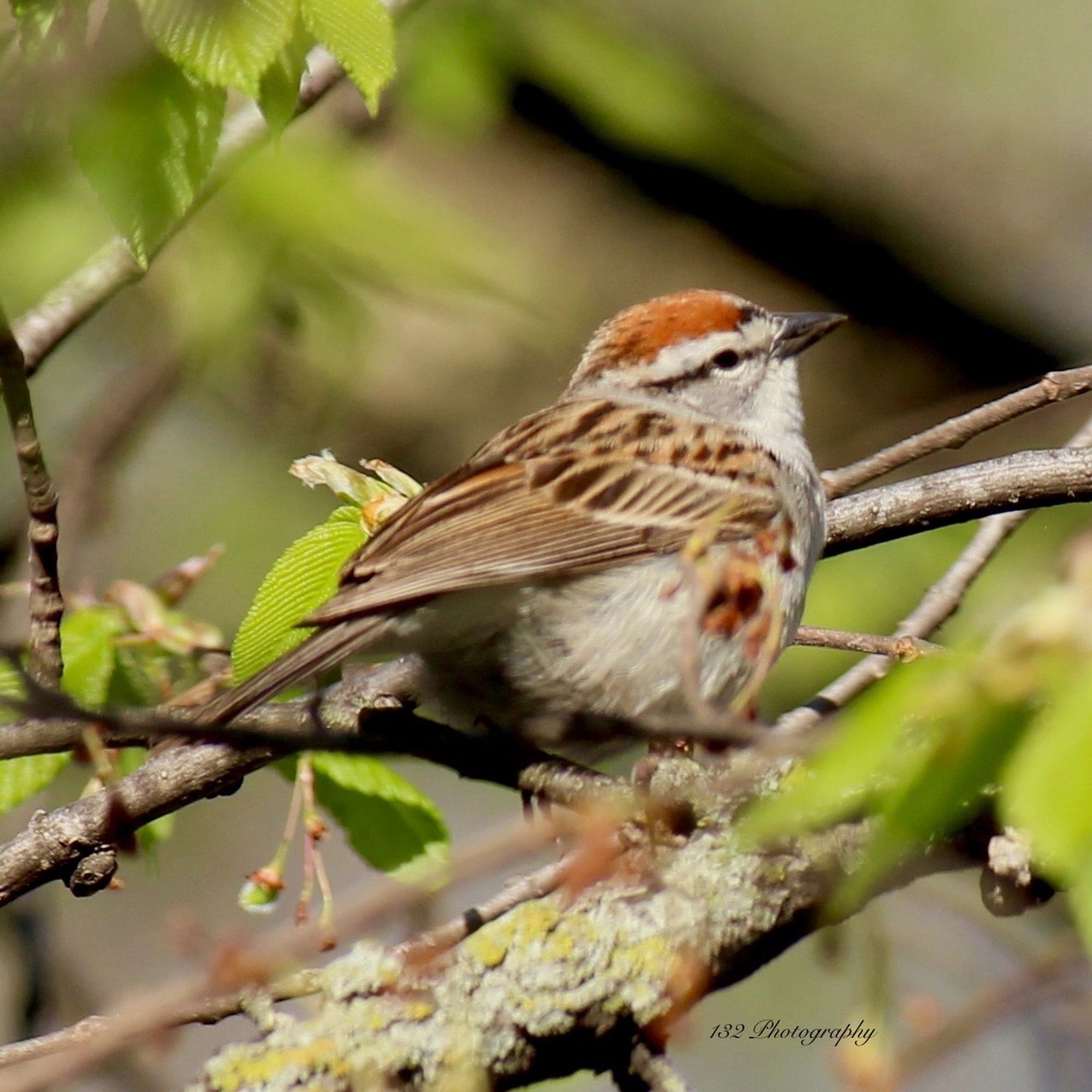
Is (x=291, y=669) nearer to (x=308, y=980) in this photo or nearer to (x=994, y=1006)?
(x=308, y=980)

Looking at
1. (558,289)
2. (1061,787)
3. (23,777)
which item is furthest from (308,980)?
(558,289)

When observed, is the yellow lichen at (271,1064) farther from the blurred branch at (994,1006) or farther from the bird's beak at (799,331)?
the bird's beak at (799,331)

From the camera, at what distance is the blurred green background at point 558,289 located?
16.6ft

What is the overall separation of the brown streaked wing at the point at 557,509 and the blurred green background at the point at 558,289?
1.64ft

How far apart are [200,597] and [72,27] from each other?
218 inches

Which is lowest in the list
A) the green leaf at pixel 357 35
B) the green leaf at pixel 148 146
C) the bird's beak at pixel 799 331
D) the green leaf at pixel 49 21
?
the bird's beak at pixel 799 331

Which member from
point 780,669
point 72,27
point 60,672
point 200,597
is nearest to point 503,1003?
point 60,672

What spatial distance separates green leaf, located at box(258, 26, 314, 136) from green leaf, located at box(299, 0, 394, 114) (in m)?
0.09

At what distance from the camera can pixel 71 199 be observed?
5.44m

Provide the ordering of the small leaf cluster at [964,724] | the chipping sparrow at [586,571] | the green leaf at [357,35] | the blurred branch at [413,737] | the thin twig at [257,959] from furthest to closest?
the chipping sparrow at [586,571]
the blurred branch at [413,737]
the green leaf at [357,35]
the thin twig at [257,959]
the small leaf cluster at [964,724]

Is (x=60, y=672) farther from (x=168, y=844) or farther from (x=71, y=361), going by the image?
(x=71, y=361)

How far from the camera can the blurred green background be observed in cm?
505

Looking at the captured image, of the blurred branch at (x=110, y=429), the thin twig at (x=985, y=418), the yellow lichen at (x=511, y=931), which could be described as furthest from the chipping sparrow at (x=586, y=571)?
the blurred branch at (x=110, y=429)

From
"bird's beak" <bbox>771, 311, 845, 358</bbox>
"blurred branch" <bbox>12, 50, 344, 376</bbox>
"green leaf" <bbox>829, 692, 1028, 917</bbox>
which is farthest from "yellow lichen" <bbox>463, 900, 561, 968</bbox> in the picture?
"bird's beak" <bbox>771, 311, 845, 358</bbox>
